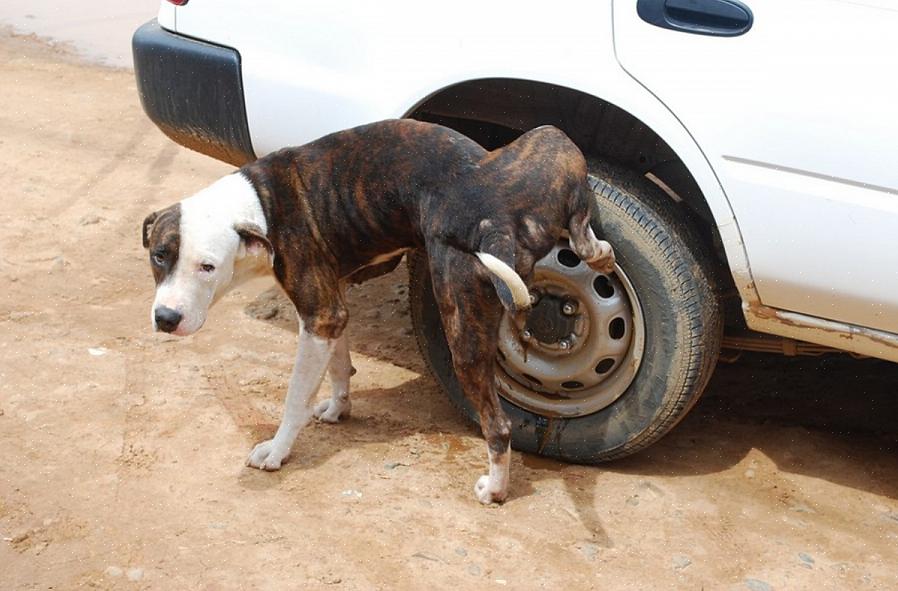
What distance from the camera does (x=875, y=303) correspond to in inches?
152

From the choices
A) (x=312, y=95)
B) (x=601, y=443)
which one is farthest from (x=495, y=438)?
(x=312, y=95)

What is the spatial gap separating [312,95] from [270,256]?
69 cm

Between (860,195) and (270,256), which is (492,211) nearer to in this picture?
(270,256)

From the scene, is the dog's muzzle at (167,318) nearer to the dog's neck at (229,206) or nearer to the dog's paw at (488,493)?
the dog's neck at (229,206)

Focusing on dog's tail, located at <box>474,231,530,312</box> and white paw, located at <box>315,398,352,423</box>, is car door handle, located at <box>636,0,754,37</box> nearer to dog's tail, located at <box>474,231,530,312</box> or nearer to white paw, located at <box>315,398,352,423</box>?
dog's tail, located at <box>474,231,530,312</box>

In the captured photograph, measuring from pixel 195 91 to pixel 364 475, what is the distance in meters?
1.64

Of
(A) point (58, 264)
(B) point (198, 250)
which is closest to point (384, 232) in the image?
(B) point (198, 250)

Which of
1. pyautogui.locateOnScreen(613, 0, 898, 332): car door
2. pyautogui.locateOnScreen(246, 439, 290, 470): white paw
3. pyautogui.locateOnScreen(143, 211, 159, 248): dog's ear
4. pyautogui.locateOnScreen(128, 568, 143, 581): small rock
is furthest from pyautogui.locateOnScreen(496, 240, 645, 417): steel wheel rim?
pyautogui.locateOnScreen(128, 568, 143, 581): small rock

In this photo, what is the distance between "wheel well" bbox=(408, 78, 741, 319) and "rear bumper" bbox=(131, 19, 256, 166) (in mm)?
710

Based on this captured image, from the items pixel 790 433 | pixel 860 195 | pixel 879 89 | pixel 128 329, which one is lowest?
pixel 128 329

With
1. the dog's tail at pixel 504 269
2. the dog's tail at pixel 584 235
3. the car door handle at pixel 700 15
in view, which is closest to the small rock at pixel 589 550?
the dog's tail at pixel 504 269

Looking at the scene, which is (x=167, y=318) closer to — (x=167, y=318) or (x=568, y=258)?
(x=167, y=318)

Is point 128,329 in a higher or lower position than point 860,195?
lower

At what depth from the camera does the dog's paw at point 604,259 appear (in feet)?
13.5
